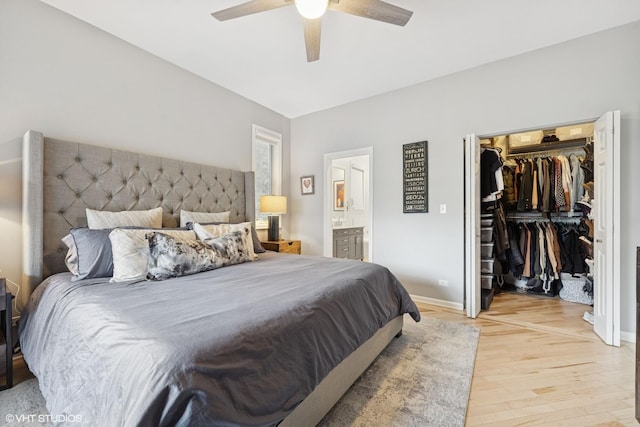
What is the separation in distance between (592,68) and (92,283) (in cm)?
428

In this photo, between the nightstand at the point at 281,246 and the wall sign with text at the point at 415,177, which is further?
the nightstand at the point at 281,246

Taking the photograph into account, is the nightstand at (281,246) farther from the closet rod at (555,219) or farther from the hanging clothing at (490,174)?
the closet rod at (555,219)

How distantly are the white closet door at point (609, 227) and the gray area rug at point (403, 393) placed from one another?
114 centimetres

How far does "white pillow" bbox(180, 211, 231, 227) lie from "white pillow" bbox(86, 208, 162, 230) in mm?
250

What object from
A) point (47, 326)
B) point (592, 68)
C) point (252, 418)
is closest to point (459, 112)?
point (592, 68)

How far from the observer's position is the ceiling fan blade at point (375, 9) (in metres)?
1.78

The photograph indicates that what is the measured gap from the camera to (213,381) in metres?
0.88

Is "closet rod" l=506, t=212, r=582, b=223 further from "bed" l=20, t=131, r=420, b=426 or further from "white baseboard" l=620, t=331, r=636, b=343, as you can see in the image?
"bed" l=20, t=131, r=420, b=426

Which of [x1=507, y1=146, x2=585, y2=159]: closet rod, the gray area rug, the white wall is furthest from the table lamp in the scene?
[x1=507, y1=146, x2=585, y2=159]: closet rod

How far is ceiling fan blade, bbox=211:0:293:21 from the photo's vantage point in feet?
5.98

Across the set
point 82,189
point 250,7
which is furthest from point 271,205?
point 250,7

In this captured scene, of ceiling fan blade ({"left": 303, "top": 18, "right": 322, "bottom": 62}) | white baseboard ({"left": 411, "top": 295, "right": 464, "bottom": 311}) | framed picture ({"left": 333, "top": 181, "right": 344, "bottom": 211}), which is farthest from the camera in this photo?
framed picture ({"left": 333, "top": 181, "right": 344, "bottom": 211})

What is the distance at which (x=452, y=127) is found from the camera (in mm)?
3262

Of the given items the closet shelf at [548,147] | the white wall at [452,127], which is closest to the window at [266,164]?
the white wall at [452,127]
